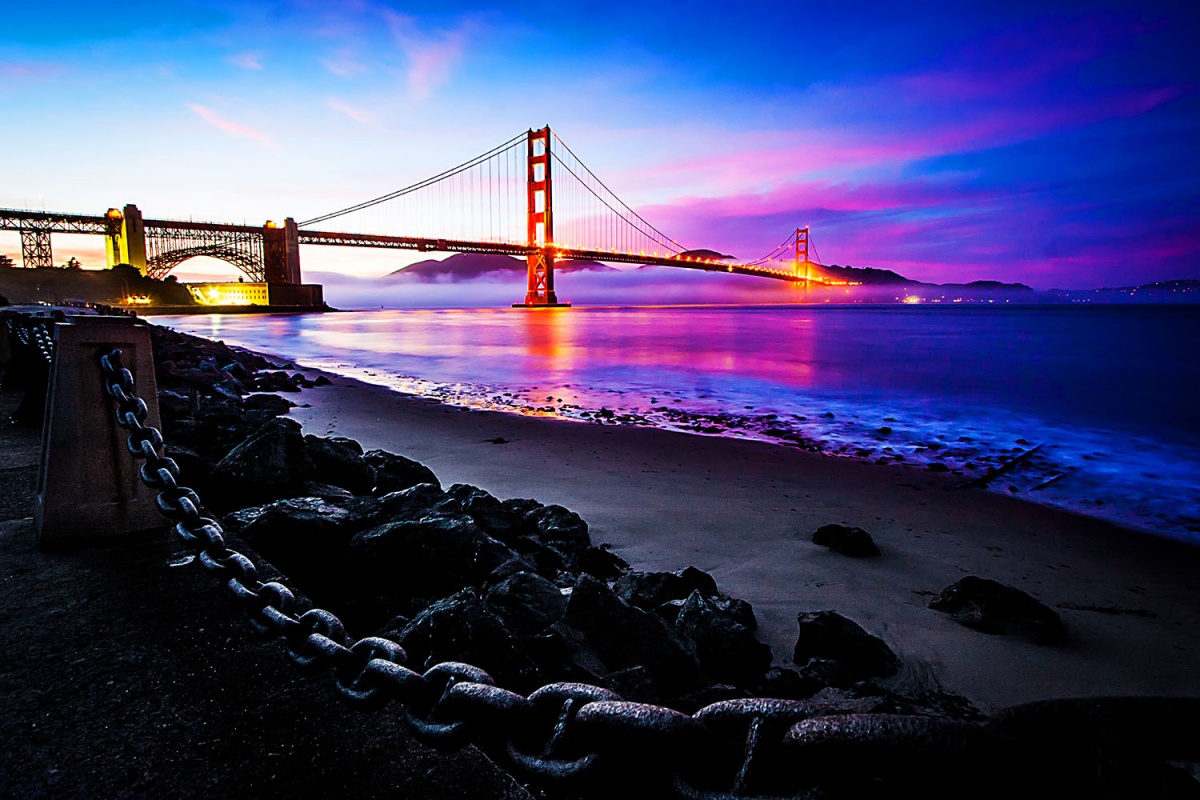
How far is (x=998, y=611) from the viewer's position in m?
2.79

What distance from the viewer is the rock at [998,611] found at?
2.70 metres

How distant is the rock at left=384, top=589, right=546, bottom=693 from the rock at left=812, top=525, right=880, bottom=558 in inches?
95.9

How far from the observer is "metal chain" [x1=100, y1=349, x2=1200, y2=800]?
2.07 feet

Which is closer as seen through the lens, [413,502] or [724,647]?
[724,647]

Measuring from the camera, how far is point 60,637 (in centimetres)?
151

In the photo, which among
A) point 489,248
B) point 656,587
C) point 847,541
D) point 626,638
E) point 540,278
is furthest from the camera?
point 540,278

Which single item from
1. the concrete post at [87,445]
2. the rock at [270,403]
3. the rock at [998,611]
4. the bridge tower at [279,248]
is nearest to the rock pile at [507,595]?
the concrete post at [87,445]

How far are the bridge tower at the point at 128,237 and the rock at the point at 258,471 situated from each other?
70861 mm

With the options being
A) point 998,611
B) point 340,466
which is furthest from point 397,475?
point 998,611

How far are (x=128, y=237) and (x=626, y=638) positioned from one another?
73.6 metres

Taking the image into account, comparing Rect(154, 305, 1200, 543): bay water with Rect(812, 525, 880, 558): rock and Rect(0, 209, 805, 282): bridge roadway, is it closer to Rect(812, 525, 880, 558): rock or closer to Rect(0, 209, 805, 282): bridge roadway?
Rect(812, 525, 880, 558): rock

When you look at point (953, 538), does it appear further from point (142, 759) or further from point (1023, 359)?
point (1023, 359)

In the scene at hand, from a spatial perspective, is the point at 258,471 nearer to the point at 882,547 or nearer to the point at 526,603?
the point at 526,603

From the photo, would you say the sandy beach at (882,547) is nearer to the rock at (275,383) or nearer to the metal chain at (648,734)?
the metal chain at (648,734)
